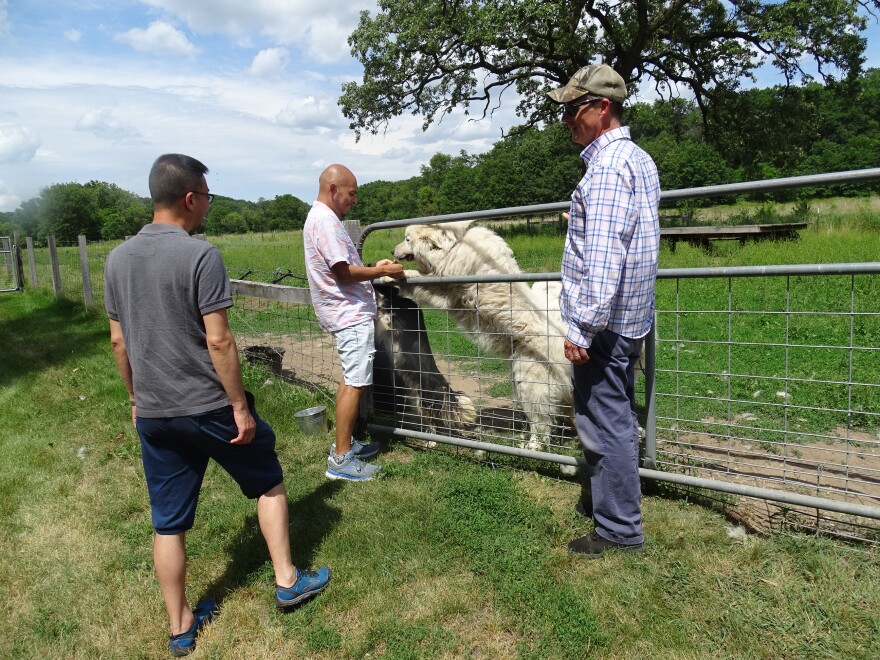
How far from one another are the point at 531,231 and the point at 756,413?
1868cm

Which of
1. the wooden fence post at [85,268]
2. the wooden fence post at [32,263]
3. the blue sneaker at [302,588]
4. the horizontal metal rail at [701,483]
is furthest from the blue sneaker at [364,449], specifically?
the wooden fence post at [32,263]

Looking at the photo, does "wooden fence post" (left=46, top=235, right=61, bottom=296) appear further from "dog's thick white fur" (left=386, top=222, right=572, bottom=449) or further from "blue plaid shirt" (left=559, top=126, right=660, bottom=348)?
"blue plaid shirt" (left=559, top=126, right=660, bottom=348)

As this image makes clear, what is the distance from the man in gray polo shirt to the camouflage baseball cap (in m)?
1.82

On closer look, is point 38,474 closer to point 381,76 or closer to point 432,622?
point 432,622

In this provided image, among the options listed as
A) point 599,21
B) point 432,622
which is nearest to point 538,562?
point 432,622

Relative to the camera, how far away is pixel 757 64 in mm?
20062

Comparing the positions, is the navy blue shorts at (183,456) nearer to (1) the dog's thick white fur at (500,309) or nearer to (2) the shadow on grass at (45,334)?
(1) the dog's thick white fur at (500,309)

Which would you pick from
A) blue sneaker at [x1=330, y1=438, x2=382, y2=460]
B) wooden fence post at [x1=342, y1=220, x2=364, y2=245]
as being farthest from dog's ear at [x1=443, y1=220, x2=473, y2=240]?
blue sneaker at [x1=330, y1=438, x2=382, y2=460]

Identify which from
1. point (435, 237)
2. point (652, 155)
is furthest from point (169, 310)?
point (652, 155)

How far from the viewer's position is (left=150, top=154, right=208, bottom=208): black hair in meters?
2.39

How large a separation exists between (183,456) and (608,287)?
2082 mm

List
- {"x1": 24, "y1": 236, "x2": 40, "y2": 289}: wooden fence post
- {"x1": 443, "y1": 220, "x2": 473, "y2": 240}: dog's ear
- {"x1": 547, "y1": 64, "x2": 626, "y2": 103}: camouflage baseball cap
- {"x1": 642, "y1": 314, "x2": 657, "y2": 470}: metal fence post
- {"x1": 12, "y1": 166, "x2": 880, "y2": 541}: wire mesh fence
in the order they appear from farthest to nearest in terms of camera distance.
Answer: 1. {"x1": 24, "y1": 236, "x2": 40, "y2": 289}: wooden fence post
2. {"x1": 443, "y1": 220, "x2": 473, "y2": 240}: dog's ear
3. {"x1": 642, "y1": 314, "x2": 657, "y2": 470}: metal fence post
4. {"x1": 12, "y1": 166, "x2": 880, "y2": 541}: wire mesh fence
5. {"x1": 547, "y1": 64, "x2": 626, "y2": 103}: camouflage baseball cap

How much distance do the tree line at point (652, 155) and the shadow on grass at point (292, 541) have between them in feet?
6.63

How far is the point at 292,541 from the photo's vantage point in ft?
10.9
